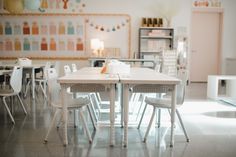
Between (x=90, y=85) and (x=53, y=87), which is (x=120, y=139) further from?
(x=53, y=87)

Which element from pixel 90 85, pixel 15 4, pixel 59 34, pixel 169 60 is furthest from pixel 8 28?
pixel 90 85

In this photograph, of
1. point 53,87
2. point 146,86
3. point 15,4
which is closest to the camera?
point 146,86

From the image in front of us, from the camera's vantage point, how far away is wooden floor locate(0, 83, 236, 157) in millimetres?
2604

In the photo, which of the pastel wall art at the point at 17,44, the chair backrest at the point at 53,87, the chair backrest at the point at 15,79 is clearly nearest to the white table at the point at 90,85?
the chair backrest at the point at 53,87

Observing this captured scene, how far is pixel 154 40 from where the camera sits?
7629mm

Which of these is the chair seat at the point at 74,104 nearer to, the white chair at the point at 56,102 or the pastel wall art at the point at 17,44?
the white chair at the point at 56,102

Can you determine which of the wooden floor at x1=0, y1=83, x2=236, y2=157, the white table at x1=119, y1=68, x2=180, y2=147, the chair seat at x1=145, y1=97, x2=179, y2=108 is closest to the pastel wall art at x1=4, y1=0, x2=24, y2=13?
the wooden floor at x1=0, y1=83, x2=236, y2=157

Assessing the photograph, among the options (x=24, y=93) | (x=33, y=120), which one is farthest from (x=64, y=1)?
(x=33, y=120)

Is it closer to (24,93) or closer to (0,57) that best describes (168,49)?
(24,93)

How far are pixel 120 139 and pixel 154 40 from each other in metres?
5.09

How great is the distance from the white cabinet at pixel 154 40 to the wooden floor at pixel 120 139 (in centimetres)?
361

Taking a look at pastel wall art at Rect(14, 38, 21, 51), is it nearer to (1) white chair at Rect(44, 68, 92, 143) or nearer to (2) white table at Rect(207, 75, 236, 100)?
(1) white chair at Rect(44, 68, 92, 143)

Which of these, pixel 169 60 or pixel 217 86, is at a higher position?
pixel 169 60

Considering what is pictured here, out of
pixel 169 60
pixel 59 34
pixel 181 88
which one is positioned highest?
pixel 59 34
